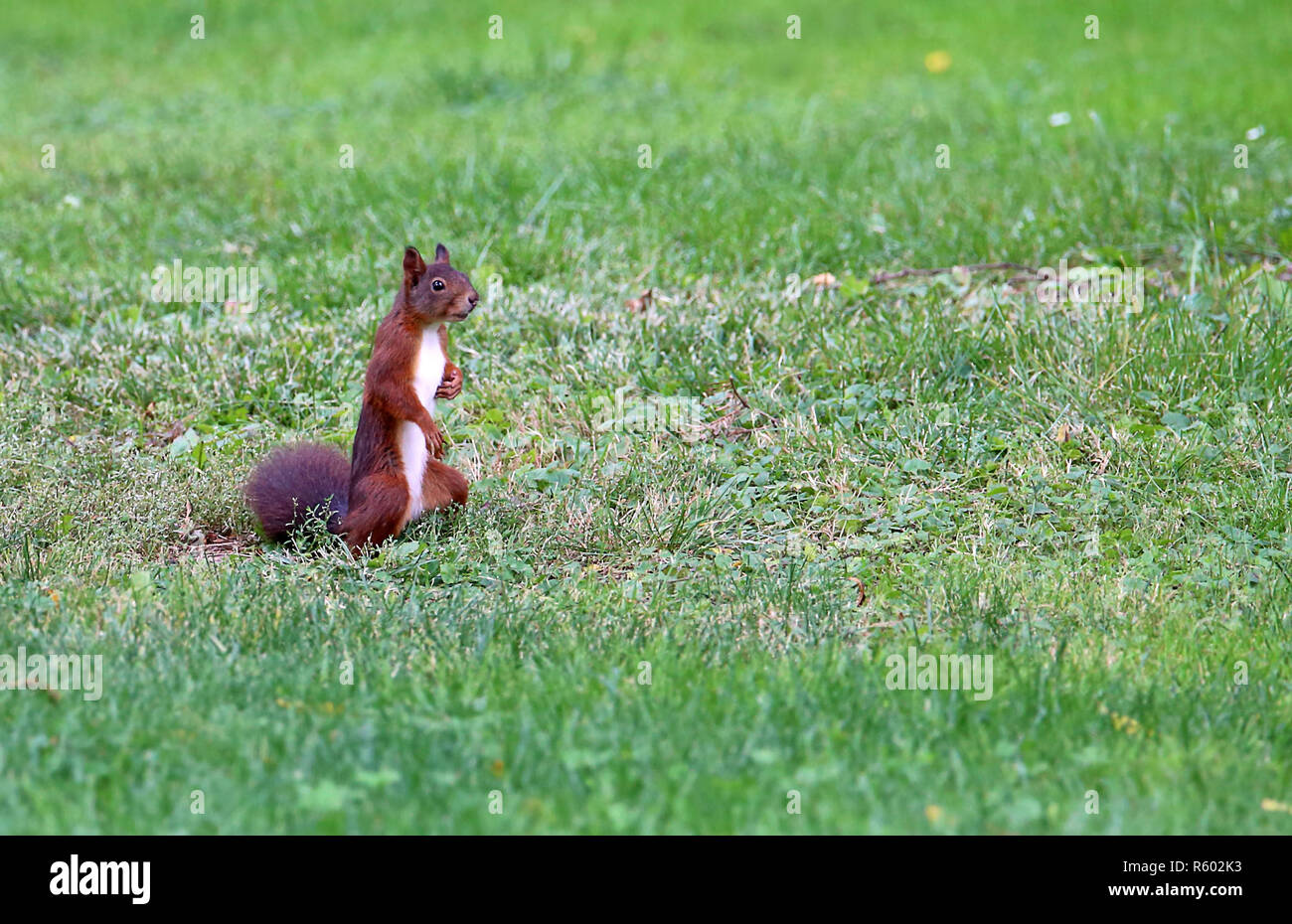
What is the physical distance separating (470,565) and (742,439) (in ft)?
4.91

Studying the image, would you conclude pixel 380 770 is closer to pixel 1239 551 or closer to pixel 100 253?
pixel 1239 551

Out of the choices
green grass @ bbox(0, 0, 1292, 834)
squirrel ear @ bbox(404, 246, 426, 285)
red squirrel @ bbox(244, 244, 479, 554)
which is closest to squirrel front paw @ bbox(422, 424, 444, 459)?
red squirrel @ bbox(244, 244, 479, 554)

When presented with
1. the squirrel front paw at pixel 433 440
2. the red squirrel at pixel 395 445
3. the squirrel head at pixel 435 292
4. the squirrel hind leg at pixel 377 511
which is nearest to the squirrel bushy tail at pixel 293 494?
the red squirrel at pixel 395 445

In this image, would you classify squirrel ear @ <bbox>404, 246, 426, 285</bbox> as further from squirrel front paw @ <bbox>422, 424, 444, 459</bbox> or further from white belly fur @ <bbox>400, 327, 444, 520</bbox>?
squirrel front paw @ <bbox>422, 424, 444, 459</bbox>

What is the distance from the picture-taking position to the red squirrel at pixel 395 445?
5.02 metres

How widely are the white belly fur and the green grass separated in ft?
0.69

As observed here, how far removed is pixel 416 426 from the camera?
16.7 feet

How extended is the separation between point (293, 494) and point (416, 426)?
50 cm

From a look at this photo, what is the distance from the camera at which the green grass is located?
3.36 m

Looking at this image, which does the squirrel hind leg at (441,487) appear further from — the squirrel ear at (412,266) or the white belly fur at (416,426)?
the squirrel ear at (412,266)

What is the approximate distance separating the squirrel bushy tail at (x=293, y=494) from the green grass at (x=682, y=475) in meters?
0.15

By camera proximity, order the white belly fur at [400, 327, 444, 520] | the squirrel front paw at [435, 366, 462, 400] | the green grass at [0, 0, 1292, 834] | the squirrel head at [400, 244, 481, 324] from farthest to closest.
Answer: the squirrel front paw at [435, 366, 462, 400] → the white belly fur at [400, 327, 444, 520] → the squirrel head at [400, 244, 481, 324] → the green grass at [0, 0, 1292, 834]

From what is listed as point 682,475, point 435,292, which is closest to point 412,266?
point 435,292
